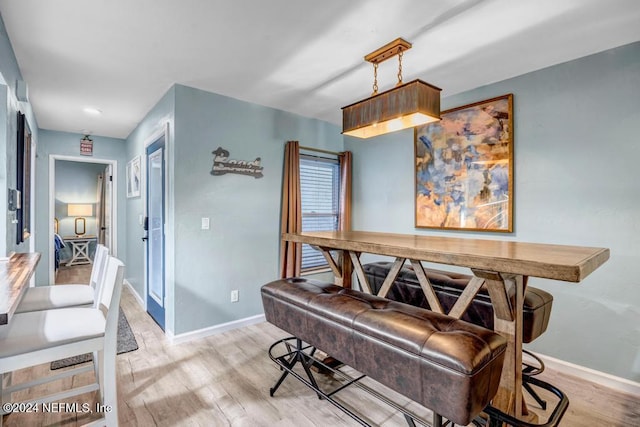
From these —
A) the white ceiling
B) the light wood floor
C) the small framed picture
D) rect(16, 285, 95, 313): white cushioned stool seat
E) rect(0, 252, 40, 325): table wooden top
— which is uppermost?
the white ceiling

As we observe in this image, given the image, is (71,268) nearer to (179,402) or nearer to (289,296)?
(179,402)

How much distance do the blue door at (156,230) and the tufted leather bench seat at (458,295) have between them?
223cm

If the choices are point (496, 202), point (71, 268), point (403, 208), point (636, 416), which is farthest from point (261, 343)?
point (71, 268)

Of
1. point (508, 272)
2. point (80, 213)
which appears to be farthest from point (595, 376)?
point (80, 213)

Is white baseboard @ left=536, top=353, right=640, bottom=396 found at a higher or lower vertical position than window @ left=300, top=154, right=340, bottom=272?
lower

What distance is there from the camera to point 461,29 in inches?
78.5

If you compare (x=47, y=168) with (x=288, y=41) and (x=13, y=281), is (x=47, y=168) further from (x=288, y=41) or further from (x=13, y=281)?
(x=288, y=41)

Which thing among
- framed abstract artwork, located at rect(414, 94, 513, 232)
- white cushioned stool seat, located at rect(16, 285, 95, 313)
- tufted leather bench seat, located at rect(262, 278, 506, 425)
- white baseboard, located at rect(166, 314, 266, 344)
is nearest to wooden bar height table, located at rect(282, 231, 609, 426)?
tufted leather bench seat, located at rect(262, 278, 506, 425)

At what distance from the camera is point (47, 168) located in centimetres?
446

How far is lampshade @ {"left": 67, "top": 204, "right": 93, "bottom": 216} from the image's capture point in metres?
6.73

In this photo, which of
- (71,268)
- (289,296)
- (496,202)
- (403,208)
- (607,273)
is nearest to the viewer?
(289,296)

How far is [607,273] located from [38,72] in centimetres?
478

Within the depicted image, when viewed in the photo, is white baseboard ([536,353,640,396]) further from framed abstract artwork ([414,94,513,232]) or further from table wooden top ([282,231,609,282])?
table wooden top ([282,231,609,282])

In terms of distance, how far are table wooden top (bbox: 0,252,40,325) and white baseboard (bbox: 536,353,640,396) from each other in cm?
333
